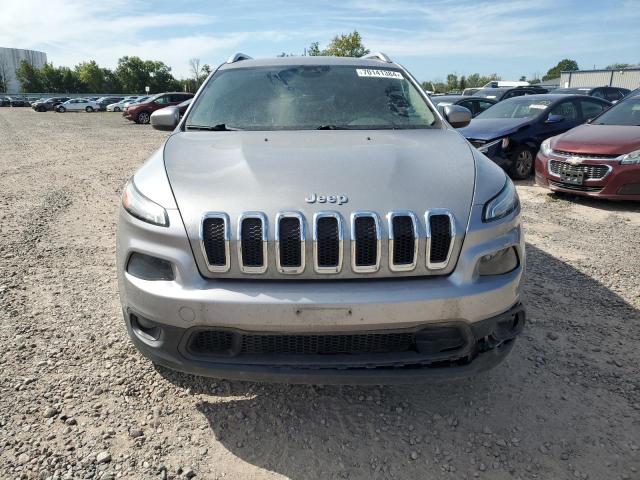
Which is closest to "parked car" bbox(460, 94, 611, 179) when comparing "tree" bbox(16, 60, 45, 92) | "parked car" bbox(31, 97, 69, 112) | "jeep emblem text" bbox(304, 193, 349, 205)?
"jeep emblem text" bbox(304, 193, 349, 205)

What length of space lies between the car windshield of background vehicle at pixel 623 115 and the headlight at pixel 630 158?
115cm

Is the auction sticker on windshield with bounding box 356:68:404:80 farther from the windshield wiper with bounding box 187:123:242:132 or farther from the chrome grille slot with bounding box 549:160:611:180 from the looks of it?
the chrome grille slot with bounding box 549:160:611:180

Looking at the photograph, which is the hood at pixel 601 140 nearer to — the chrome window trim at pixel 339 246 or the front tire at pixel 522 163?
the front tire at pixel 522 163

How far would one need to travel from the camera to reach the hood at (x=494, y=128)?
27.7ft

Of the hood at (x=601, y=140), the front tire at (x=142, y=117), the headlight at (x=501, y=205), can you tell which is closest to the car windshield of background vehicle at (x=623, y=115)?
the hood at (x=601, y=140)

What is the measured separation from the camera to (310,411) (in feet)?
8.16

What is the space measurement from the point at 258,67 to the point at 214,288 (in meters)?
2.29

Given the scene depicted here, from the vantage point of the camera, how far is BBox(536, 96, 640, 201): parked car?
6.29 metres

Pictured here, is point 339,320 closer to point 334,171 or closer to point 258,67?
point 334,171

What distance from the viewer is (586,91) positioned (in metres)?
15.9

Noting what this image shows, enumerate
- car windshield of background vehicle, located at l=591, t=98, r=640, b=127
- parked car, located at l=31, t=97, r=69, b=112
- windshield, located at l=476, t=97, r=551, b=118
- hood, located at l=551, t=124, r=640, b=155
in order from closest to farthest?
1. hood, located at l=551, t=124, r=640, b=155
2. car windshield of background vehicle, located at l=591, t=98, r=640, b=127
3. windshield, located at l=476, t=97, r=551, b=118
4. parked car, located at l=31, t=97, r=69, b=112

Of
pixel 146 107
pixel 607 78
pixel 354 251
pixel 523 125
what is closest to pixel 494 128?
pixel 523 125

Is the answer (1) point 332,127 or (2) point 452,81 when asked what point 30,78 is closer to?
(2) point 452,81

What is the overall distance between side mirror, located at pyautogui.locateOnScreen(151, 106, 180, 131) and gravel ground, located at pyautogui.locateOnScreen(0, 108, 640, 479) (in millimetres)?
1332
